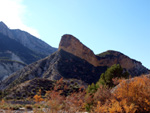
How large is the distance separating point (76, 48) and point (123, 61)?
2054 cm

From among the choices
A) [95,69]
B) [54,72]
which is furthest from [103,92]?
[95,69]

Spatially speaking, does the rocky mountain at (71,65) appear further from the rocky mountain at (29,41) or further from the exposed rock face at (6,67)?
the rocky mountain at (29,41)

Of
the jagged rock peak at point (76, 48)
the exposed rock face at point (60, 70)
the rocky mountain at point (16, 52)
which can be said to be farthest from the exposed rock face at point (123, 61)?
the rocky mountain at point (16, 52)

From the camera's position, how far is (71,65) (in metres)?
45.2

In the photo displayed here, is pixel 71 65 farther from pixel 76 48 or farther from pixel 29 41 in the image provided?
pixel 29 41

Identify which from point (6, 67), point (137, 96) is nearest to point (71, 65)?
point (6, 67)

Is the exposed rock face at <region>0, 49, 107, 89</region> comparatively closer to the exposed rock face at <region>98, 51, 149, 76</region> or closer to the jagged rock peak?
the jagged rock peak


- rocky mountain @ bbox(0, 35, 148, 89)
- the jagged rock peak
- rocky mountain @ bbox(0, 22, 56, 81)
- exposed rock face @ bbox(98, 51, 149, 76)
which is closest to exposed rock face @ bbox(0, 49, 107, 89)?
rocky mountain @ bbox(0, 35, 148, 89)

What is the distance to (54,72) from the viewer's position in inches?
1550

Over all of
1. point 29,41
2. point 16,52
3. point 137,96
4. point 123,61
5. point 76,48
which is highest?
point 29,41

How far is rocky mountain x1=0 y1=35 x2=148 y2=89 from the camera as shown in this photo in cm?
4144

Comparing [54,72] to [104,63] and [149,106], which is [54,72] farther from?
[149,106]

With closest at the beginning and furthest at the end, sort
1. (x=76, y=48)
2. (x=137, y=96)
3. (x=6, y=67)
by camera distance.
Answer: (x=137, y=96)
(x=76, y=48)
(x=6, y=67)

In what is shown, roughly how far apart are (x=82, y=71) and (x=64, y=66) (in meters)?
5.89
